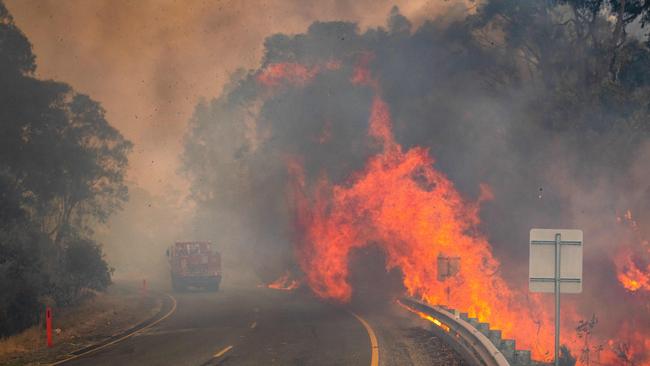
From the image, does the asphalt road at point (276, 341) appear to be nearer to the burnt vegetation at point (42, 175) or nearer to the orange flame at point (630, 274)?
the burnt vegetation at point (42, 175)

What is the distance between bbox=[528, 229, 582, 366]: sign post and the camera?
10078mm

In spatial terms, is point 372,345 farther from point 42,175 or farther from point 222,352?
point 42,175

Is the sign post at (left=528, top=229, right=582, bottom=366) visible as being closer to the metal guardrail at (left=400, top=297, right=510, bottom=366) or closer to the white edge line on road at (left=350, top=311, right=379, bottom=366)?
the metal guardrail at (left=400, top=297, right=510, bottom=366)

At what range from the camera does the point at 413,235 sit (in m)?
27.5

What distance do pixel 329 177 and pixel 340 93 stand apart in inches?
200

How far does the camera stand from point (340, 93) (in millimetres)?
38844

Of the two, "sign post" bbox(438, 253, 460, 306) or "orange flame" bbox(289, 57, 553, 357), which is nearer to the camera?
"sign post" bbox(438, 253, 460, 306)

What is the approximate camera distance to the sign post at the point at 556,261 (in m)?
10.1

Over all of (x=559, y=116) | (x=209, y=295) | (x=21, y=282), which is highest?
(x=559, y=116)

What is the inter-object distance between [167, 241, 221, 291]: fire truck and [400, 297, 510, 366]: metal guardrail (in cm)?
2267

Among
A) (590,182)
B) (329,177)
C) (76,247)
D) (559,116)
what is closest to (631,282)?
(590,182)

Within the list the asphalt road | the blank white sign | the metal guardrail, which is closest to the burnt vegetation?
Answer: the asphalt road

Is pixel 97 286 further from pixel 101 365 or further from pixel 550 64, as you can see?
pixel 550 64

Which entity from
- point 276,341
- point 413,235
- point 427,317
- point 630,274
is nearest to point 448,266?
point 427,317
